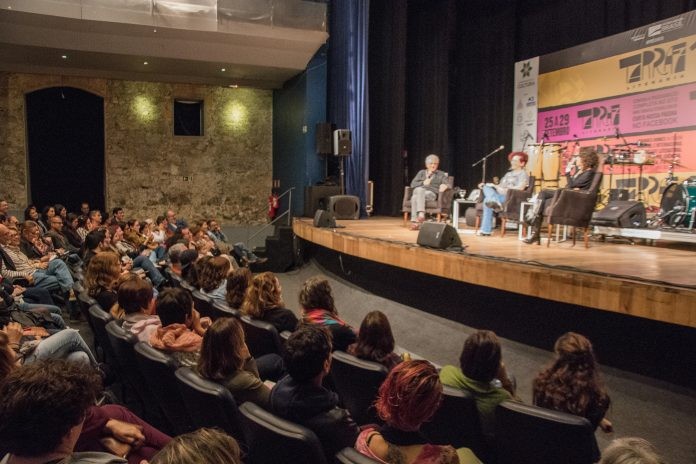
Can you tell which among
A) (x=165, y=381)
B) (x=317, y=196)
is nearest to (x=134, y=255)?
(x=317, y=196)

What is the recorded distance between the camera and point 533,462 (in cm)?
195

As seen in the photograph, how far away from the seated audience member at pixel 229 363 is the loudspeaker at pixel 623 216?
4868mm

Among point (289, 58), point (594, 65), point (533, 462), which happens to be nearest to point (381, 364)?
point (533, 462)

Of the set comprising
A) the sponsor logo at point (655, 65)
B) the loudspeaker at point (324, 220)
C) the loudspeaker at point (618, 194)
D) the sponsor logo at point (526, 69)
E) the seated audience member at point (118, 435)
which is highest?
the sponsor logo at point (526, 69)

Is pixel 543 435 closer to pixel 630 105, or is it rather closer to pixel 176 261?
pixel 176 261

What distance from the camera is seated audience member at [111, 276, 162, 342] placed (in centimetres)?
299

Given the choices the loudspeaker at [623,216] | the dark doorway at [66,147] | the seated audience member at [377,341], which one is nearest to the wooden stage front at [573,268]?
the loudspeaker at [623,216]

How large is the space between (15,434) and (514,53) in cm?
1038

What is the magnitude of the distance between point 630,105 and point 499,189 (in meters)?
2.82

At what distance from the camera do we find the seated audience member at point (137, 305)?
2.99 metres

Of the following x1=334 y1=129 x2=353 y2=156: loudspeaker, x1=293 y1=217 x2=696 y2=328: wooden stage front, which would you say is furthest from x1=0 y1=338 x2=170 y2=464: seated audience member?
→ x1=334 y1=129 x2=353 y2=156: loudspeaker

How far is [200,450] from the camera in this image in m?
1.14

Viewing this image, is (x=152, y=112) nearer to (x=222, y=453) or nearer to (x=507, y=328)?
(x=507, y=328)

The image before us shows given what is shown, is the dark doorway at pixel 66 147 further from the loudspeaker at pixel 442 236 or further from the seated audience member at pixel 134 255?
the loudspeaker at pixel 442 236
